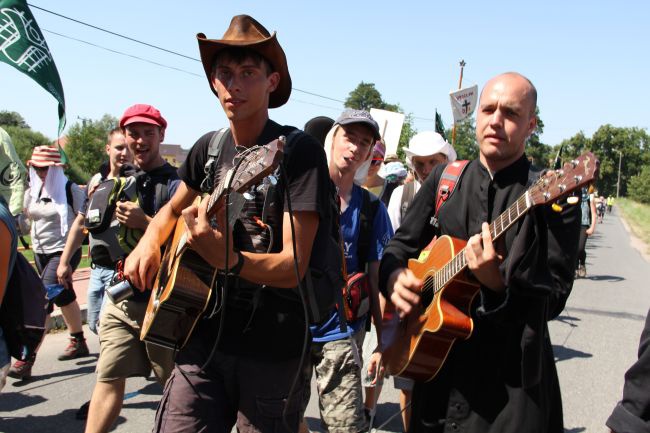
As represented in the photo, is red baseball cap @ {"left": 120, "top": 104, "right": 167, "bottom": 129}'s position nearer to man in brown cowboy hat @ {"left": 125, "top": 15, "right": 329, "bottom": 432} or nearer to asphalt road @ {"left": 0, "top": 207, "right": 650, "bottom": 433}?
man in brown cowboy hat @ {"left": 125, "top": 15, "right": 329, "bottom": 432}

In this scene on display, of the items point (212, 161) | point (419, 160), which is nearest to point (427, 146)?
point (419, 160)

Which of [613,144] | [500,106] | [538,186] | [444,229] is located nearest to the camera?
[538,186]

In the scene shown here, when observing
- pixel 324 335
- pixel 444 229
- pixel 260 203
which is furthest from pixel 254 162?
pixel 324 335

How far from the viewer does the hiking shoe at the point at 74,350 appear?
6262mm

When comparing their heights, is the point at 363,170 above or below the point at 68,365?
above

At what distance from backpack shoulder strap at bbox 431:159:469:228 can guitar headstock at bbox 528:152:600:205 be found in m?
0.49

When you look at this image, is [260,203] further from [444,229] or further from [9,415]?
[9,415]

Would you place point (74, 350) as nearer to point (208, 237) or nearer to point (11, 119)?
point (208, 237)

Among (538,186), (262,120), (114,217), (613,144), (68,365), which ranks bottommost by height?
(68,365)

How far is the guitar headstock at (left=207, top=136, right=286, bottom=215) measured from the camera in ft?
6.24

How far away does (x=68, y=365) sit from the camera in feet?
20.0

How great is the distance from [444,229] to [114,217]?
2516mm

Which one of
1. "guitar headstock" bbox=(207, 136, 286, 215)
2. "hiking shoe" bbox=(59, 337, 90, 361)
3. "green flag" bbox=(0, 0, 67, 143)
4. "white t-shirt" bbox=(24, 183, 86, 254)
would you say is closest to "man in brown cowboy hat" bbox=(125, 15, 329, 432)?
"guitar headstock" bbox=(207, 136, 286, 215)

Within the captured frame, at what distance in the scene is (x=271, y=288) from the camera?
7.68 ft
